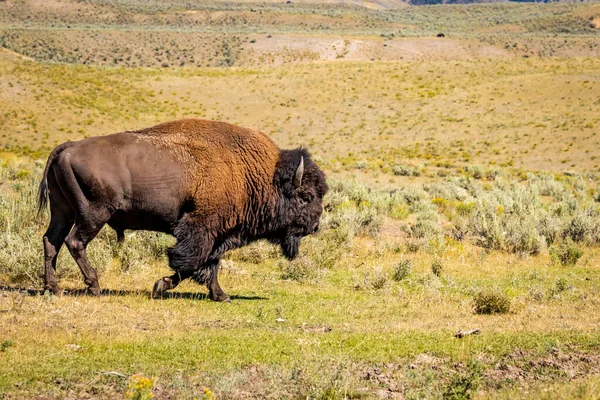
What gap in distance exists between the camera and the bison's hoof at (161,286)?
8977mm

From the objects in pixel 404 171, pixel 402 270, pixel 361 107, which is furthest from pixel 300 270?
pixel 361 107

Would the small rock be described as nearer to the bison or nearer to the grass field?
the grass field

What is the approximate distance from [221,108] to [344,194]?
1355 inches

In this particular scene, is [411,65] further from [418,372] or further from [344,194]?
[418,372]

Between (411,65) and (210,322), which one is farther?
(411,65)

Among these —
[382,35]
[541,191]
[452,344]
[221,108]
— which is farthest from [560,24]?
[452,344]

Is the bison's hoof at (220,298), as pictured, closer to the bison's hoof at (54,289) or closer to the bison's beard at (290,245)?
the bison's beard at (290,245)

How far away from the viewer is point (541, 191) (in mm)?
25672

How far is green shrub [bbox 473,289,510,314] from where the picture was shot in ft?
29.1

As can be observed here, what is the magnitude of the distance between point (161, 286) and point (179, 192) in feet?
4.17

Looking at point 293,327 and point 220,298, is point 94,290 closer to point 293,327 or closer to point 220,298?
point 220,298

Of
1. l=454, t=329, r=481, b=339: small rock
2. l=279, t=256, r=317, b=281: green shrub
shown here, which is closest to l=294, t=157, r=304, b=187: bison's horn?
l=279, t=256, r=317, b=281: green shrub

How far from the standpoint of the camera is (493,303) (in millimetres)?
8875

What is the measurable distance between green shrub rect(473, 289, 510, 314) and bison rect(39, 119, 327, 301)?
2667 mm
